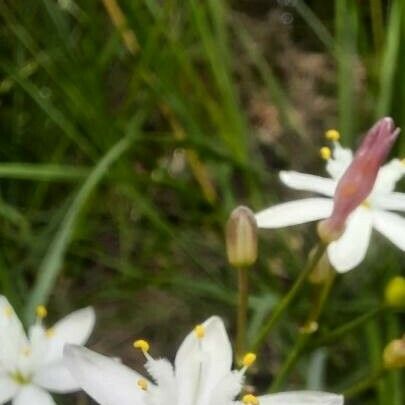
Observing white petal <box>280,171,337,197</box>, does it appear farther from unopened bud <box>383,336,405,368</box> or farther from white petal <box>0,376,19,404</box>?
white petal <box>0,376,19,404</box>

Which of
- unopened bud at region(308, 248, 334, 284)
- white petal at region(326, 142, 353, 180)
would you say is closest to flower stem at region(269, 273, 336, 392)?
unopened bud at region(308, 248, 334, 284)

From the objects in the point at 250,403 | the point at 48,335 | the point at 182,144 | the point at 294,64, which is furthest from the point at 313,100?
the point at 250,403

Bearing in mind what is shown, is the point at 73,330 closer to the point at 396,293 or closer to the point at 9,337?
the point at 9,337

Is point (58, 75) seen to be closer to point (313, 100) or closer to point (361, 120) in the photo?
point (361, 120)

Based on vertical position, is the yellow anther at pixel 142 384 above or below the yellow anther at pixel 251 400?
above

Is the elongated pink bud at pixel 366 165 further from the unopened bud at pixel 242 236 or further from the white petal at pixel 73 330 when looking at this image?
the white petal at pixel 73 330

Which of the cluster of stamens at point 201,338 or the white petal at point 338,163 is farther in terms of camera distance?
the white petal at point 338,163

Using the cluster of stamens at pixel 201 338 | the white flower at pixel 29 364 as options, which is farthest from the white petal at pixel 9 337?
the cluster of stamens at pixel 201 338
